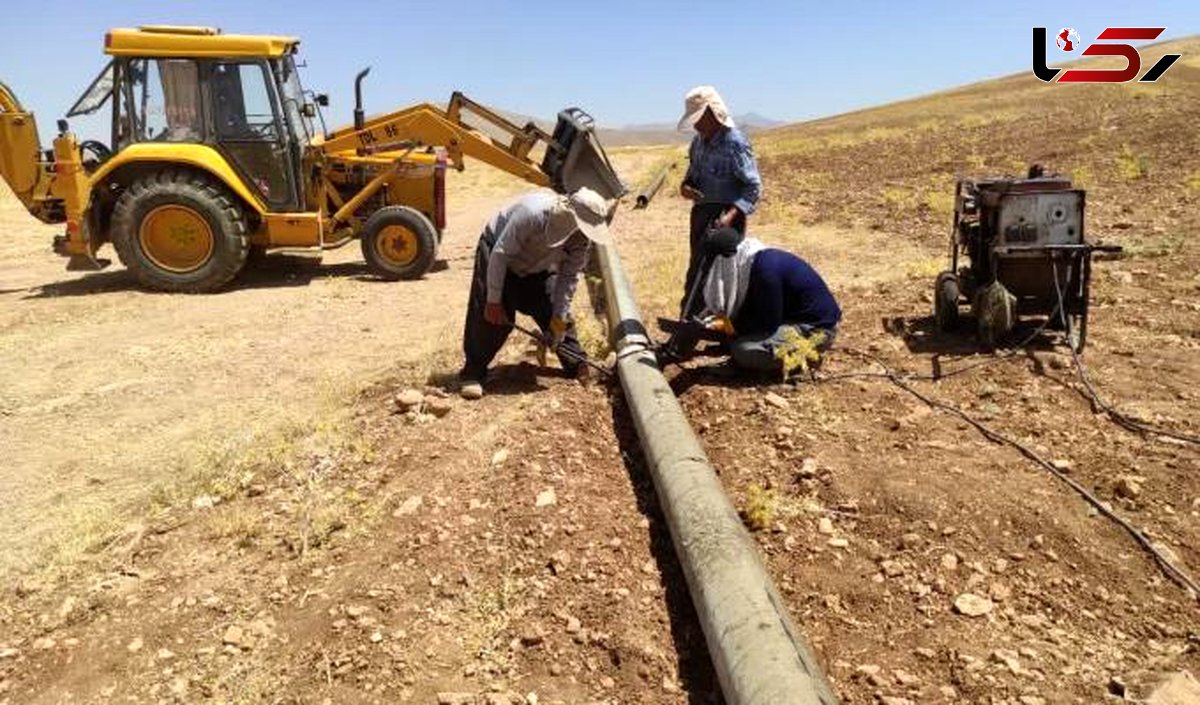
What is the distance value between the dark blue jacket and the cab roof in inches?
209

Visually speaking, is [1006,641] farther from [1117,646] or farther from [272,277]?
[272,277]

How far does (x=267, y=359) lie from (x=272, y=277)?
330 centimetres

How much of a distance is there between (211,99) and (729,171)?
5115 millimetres

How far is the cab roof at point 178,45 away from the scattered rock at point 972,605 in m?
7.48

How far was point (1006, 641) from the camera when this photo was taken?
3029 millimetres

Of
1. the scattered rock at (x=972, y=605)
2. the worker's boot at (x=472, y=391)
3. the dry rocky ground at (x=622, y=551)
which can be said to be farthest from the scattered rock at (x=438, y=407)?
the scattered rock at (x=972, y=605)

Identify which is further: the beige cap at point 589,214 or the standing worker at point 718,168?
the standing worker at point 718,168

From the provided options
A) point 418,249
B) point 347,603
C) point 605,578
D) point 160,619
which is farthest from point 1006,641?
point 418,249

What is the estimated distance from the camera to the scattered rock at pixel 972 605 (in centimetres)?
318

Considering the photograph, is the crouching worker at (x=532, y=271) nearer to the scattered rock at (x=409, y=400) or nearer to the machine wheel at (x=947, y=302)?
the scattered rock at (x=409, y=400)

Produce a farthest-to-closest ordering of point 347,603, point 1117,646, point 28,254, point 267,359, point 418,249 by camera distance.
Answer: point 28,254 → point 418,249 → point 267,359 → point 347,603 → point 1117,646

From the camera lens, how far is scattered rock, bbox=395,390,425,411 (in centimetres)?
522

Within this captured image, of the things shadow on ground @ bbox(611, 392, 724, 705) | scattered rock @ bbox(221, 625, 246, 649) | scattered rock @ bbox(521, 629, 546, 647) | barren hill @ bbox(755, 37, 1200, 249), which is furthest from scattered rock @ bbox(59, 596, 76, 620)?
barren hill @ bbox(755, 37, 1200, 249)

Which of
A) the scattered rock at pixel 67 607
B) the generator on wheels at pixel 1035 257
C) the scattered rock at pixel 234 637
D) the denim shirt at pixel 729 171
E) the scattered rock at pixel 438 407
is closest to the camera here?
the scattered rock at pixel 234 637
